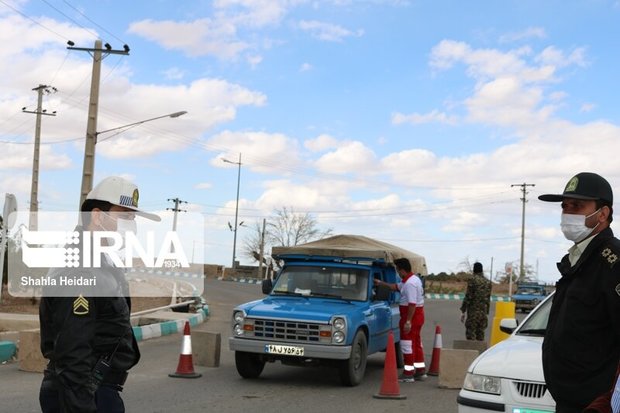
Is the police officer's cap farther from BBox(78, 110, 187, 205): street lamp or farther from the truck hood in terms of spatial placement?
BBox(78, 110, 187, 205): street lamp

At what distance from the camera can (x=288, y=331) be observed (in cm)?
1067

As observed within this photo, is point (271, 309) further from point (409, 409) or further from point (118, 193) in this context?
point (118, 193)

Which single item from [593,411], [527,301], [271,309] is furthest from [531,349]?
[527,301]

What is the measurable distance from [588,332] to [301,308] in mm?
7499

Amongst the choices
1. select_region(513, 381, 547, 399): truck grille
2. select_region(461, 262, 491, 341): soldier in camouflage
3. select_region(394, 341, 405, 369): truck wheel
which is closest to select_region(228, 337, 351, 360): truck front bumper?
select_region(394, 341, 405, 369): truck wheel

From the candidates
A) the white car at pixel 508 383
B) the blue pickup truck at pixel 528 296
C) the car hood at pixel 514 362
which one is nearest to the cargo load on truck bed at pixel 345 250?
the car hood at pixel 514 362

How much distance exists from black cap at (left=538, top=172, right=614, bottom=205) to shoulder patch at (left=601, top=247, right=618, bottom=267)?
0.34m

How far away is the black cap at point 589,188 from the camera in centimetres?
398

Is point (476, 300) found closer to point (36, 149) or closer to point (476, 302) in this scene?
point (476, 302)

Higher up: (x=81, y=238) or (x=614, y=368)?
(x=81, y=238)

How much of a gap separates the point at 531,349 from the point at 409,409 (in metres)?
3.11

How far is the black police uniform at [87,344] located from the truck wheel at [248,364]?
7287mm

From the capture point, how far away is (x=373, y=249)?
12586mm

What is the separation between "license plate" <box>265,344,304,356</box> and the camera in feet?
34.6
